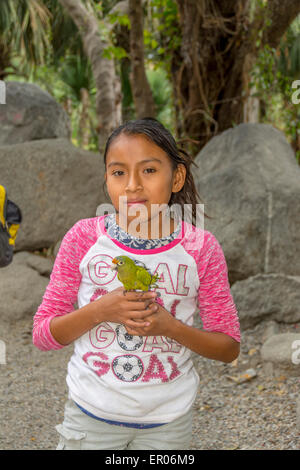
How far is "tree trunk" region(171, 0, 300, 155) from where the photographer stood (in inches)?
175

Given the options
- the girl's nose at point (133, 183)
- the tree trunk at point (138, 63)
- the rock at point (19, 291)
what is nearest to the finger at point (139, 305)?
the girl's nose at point (133, 183)

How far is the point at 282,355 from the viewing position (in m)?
2.88

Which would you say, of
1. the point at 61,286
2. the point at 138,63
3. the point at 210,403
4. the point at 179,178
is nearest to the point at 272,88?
the point at 138,63

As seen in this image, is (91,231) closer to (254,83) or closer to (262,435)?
(262,435)

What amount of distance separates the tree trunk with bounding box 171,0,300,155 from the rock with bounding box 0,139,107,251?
3.00 feet

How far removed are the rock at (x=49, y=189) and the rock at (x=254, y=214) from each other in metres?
1.11

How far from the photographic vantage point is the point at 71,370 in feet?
4.04

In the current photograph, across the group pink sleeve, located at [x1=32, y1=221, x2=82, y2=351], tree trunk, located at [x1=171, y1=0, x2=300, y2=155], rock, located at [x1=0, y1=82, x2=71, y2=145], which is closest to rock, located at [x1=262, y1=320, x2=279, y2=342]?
tree trunk, located at [x1=171, y1=0, x2=300, y2=155]

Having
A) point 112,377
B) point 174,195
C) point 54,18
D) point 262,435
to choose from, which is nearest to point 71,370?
point 112,377

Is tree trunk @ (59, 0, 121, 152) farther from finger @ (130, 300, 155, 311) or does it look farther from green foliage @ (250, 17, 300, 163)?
finger @ (130, 300, 155, 311)

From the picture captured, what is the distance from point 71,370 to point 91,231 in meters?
0.33

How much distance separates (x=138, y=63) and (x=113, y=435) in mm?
3907

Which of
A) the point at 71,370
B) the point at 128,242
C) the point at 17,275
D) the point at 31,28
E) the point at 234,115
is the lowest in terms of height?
the point at 17,275

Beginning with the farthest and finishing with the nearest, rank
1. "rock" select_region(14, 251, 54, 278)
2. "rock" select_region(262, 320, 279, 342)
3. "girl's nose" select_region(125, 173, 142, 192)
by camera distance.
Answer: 1. "rock" select_region(14, 251, 54, 278)
2. "rock" select_region(262, 320, 279, 342)
3. "girl's nose" select_region(125, 173, 142, 192)
